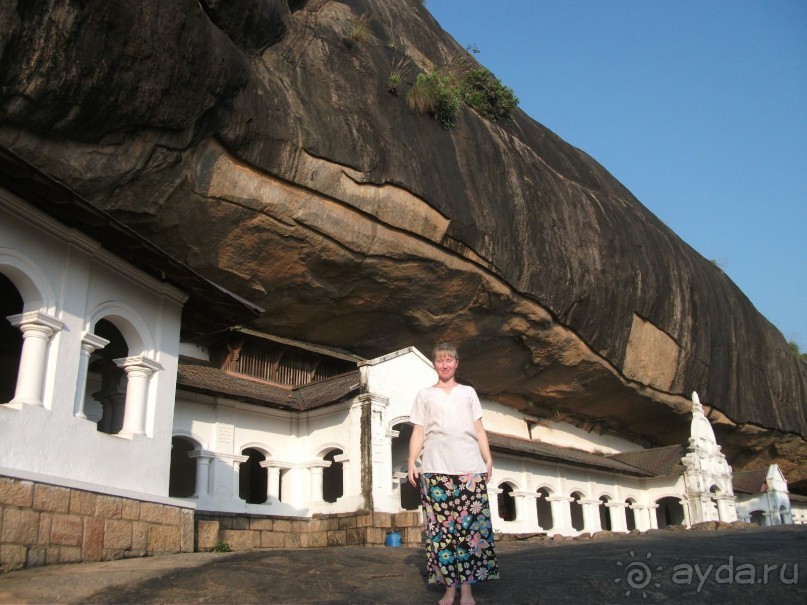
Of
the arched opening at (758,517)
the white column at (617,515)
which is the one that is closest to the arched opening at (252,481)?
the white column at (617,515)

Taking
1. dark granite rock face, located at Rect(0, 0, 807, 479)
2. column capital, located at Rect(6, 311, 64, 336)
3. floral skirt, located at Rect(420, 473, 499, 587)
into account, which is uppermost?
dark granite rock face, located at Rect(0, 0, 807, 479)

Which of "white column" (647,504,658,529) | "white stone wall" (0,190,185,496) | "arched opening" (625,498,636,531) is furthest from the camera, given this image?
"arched opening" (625,498,636,531)

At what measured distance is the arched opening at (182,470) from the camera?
14.6 m

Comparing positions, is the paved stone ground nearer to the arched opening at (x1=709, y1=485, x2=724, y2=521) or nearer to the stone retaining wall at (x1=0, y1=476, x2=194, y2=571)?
the stone retaining wall at (x1=0, y1=476, x2=194, y2=571)

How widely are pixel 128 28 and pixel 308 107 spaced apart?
145 inches

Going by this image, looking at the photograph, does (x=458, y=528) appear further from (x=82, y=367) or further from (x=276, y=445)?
(x=276, y=445)

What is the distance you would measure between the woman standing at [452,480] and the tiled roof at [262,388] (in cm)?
824

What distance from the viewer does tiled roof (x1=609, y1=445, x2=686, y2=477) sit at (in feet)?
76.4

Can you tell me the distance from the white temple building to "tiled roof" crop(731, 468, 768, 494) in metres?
2.92

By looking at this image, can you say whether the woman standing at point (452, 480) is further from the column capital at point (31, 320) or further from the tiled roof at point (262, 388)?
the tiled roof at point (262, 388)

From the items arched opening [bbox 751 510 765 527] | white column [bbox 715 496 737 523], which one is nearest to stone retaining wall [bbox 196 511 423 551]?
white column [bbox 715 496 737 523]

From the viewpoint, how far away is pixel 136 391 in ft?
31.1

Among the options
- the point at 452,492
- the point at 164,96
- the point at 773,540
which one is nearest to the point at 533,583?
the point at 452,492

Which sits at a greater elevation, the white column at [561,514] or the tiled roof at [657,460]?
the tiled roof at [657,460]
